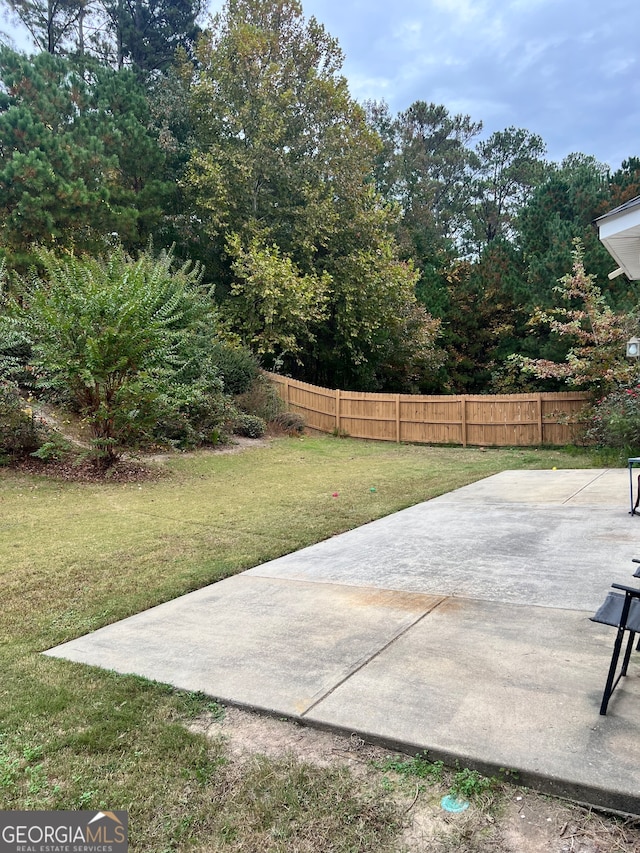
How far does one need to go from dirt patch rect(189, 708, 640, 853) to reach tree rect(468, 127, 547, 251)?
3644cm

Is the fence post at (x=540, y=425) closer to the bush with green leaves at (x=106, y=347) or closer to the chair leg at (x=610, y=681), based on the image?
the bush with green leaves at (x=106, y=347)

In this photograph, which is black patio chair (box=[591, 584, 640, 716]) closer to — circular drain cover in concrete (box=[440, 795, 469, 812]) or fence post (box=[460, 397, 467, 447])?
circular drain cover in concrete (box=[440, 795, 469, 812])

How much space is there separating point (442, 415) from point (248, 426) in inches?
218

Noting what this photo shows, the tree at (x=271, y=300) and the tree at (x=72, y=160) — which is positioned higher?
the tree at (x=72, y=160)

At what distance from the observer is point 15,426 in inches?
366

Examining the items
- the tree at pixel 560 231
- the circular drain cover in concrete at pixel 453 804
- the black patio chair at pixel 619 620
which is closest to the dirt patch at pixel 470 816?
the circular drain cover in concrete at pixel 453 804

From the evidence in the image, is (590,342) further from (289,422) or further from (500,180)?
(500,180)

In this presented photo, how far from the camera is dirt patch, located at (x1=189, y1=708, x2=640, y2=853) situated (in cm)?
171

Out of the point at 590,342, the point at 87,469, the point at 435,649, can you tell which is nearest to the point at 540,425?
the point at 590,342

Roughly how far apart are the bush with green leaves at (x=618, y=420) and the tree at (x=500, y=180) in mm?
24966

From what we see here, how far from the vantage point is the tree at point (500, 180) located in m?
35.1

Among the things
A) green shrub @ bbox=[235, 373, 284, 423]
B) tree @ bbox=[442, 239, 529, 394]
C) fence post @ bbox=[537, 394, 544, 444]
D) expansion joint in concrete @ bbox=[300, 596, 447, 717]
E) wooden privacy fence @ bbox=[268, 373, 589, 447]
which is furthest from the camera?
tree @ bbox=[442, 239, 529, 394]
